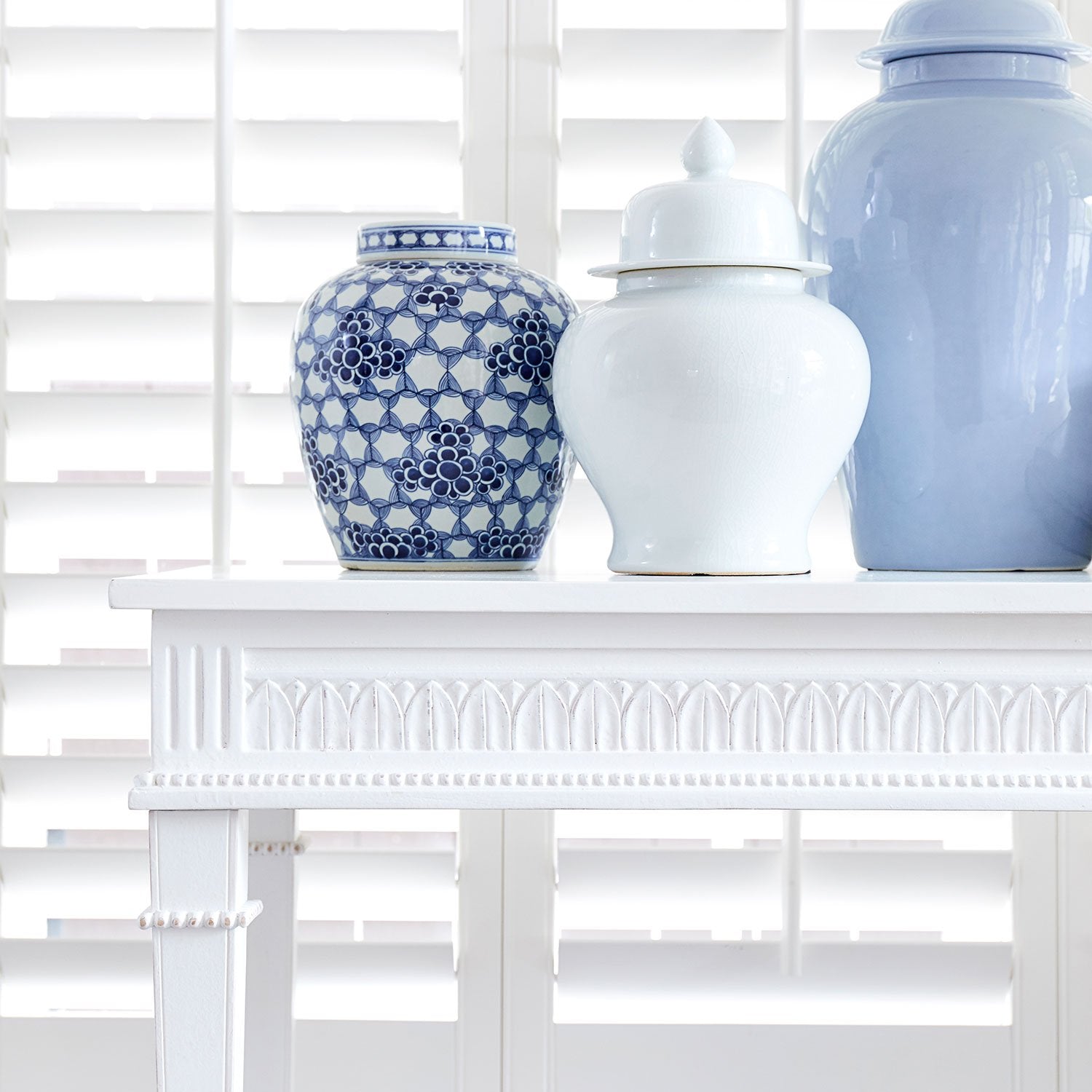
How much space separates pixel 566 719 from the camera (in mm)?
621

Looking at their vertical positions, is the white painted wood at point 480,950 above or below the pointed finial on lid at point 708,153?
below

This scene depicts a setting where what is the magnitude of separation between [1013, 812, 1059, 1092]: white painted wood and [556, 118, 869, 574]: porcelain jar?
498mm

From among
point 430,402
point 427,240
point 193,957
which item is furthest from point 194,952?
point 427,240

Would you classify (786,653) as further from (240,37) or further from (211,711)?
(240,37)

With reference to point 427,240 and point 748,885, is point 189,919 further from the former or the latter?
point 748,885

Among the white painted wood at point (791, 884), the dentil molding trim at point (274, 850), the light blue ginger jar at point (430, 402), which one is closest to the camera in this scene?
the light blue ginger jar at point (430, 402)

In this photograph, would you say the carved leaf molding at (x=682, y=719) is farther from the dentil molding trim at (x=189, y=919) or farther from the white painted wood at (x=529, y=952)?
the white painted wood at (x=529, y=952)

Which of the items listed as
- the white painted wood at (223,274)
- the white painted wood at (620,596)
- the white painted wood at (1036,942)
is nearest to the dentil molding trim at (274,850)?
the white painted wood at (223,274)

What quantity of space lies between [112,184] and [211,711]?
63cm

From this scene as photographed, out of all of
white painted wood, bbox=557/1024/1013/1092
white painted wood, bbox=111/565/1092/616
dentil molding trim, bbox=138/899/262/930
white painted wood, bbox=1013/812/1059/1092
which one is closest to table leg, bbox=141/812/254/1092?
dentil molding trim, bbox=138/899/262/930

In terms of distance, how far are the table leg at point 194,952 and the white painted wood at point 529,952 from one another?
1.51 ft

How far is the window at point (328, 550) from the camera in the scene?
3.46ft

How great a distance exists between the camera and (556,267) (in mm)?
1056

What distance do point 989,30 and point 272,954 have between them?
0.76m
